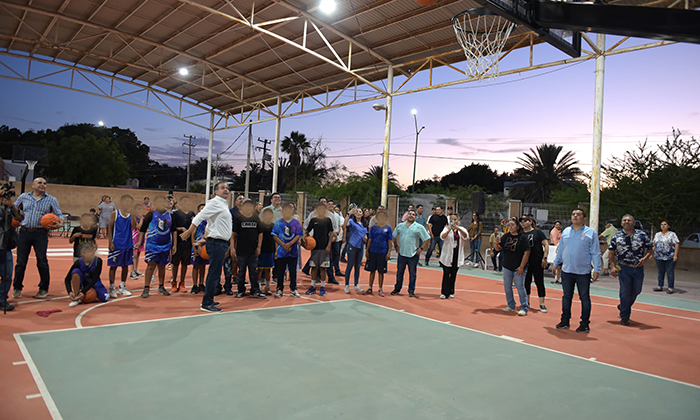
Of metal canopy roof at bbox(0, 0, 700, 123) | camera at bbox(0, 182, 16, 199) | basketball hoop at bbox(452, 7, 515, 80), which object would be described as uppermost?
metal canopy roof at bbox(0, 0, 700, 123)

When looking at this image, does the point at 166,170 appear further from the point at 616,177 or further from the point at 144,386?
the point at 144,386

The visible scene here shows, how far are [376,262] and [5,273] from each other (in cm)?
623

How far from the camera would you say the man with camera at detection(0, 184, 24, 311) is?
644 centimetres

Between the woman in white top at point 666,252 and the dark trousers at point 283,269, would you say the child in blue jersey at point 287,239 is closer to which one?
the dark trousers at point 283,269

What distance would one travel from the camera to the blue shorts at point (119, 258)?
7.91 meters

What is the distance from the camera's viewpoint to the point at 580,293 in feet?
22.8

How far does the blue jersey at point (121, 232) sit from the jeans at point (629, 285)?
860 cm

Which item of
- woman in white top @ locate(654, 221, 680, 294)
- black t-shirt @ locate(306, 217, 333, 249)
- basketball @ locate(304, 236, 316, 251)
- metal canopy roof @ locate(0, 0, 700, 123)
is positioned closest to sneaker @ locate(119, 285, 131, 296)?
basketball @ locate(304, 236, 316, 251)

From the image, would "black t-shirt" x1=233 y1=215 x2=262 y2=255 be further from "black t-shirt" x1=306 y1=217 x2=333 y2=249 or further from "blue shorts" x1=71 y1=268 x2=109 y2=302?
"blue shorts" x1=71 y1=268 x2=109 y2=302

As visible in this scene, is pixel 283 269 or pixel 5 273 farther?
pixel 283 269

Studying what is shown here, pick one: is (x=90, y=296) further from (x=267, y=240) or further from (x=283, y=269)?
(x=283, y=269)

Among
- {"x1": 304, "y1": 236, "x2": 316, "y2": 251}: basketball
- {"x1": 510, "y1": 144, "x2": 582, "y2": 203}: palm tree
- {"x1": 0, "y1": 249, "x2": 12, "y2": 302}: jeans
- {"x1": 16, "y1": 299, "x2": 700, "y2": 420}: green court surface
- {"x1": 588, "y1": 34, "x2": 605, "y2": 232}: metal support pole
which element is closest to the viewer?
{"x1": 16, "y1": 299, "x2": 700, "y2": 420}: green court surface

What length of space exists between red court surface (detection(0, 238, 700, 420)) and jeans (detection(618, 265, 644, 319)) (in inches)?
11.8

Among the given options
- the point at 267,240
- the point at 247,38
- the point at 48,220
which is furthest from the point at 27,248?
the point at 247,38
